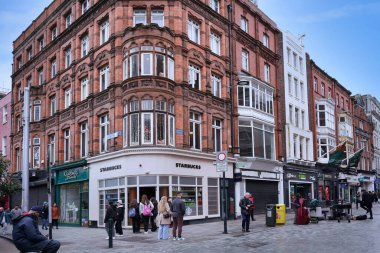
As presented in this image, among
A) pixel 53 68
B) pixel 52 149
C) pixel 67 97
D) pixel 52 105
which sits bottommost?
pixel 52 149

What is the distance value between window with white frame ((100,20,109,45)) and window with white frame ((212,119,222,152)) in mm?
8255

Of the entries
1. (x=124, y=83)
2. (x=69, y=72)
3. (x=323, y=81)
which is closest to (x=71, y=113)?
(x=69, y=72)

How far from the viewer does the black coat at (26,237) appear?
7.49 meters

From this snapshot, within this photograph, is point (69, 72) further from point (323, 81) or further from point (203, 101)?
point (323, 81)

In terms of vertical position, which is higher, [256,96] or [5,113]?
[5,113]

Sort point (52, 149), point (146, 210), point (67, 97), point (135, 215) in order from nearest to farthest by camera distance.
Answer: point (146, 210) < point (135, 215) < point (67, 97) < point (52, 149)

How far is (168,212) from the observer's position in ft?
55.9

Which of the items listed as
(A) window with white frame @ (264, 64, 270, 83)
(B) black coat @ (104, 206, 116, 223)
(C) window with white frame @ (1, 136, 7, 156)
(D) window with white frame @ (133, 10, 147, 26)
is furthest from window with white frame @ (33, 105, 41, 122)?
(B) black coat @ (104, 206, 116, 223)

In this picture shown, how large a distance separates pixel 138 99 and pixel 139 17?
4.96 meters

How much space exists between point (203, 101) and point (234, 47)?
19.1 feet

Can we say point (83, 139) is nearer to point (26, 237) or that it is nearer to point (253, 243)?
point (253, 243)

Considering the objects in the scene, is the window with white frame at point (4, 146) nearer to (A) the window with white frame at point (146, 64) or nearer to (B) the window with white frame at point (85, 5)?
(B) the window with white frame at point (85, 5)

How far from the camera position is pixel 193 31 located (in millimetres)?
26406

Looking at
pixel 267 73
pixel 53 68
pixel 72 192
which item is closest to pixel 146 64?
pixel 72 192
